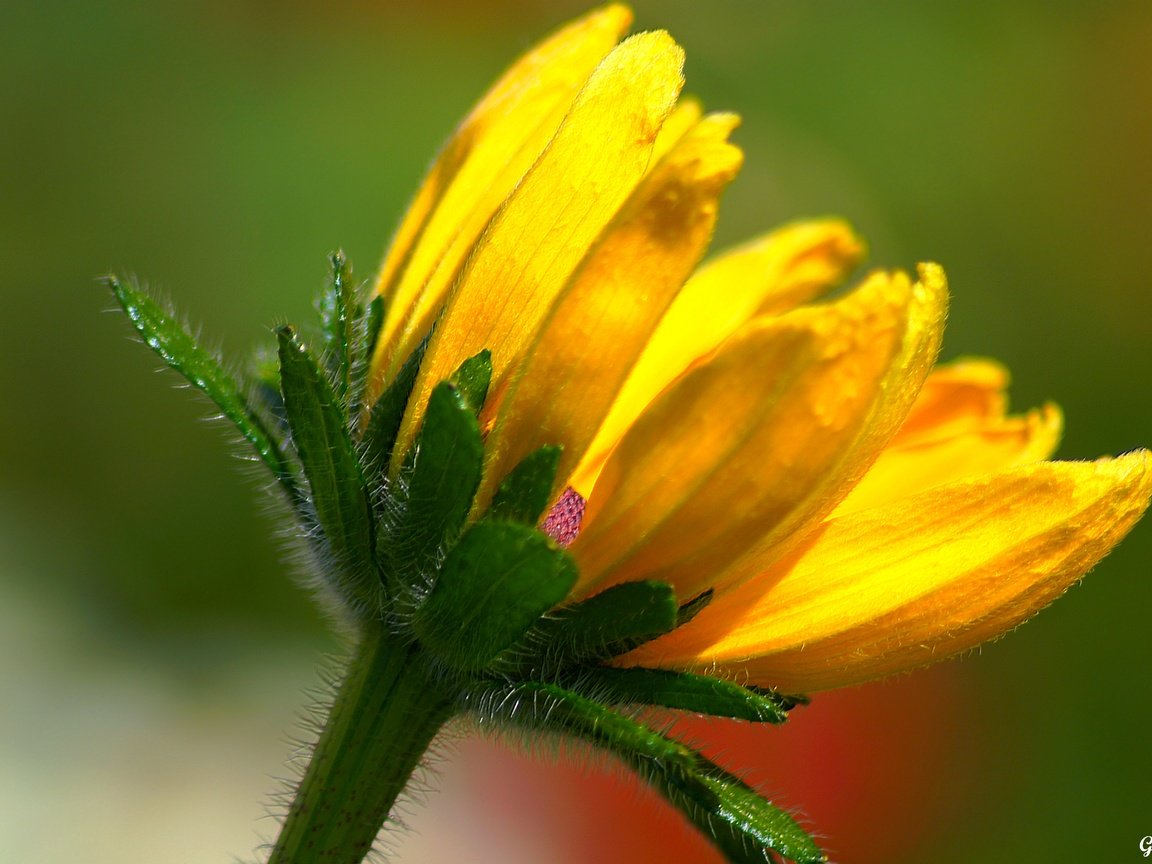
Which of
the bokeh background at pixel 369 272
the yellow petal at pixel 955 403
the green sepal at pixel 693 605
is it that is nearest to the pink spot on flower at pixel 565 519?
the green sepal at pixel 693 605

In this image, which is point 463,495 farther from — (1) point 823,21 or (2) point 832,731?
(1) point 823,21

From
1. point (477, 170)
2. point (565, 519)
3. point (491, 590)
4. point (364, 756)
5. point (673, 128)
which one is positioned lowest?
point (364, 756)

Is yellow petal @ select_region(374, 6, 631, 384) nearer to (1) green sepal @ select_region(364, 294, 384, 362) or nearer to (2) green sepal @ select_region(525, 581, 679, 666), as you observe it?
(1) green sepal @ select_region(364, 294, 384, 362)

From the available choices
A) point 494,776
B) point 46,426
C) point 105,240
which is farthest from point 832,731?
point 105,240

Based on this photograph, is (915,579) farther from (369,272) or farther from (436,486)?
(369,272)

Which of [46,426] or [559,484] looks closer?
[559,484]

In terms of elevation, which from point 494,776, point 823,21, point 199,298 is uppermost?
point 823,21

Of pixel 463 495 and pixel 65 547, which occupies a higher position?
pixel 65 547

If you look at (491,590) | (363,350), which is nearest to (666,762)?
(491,590)
